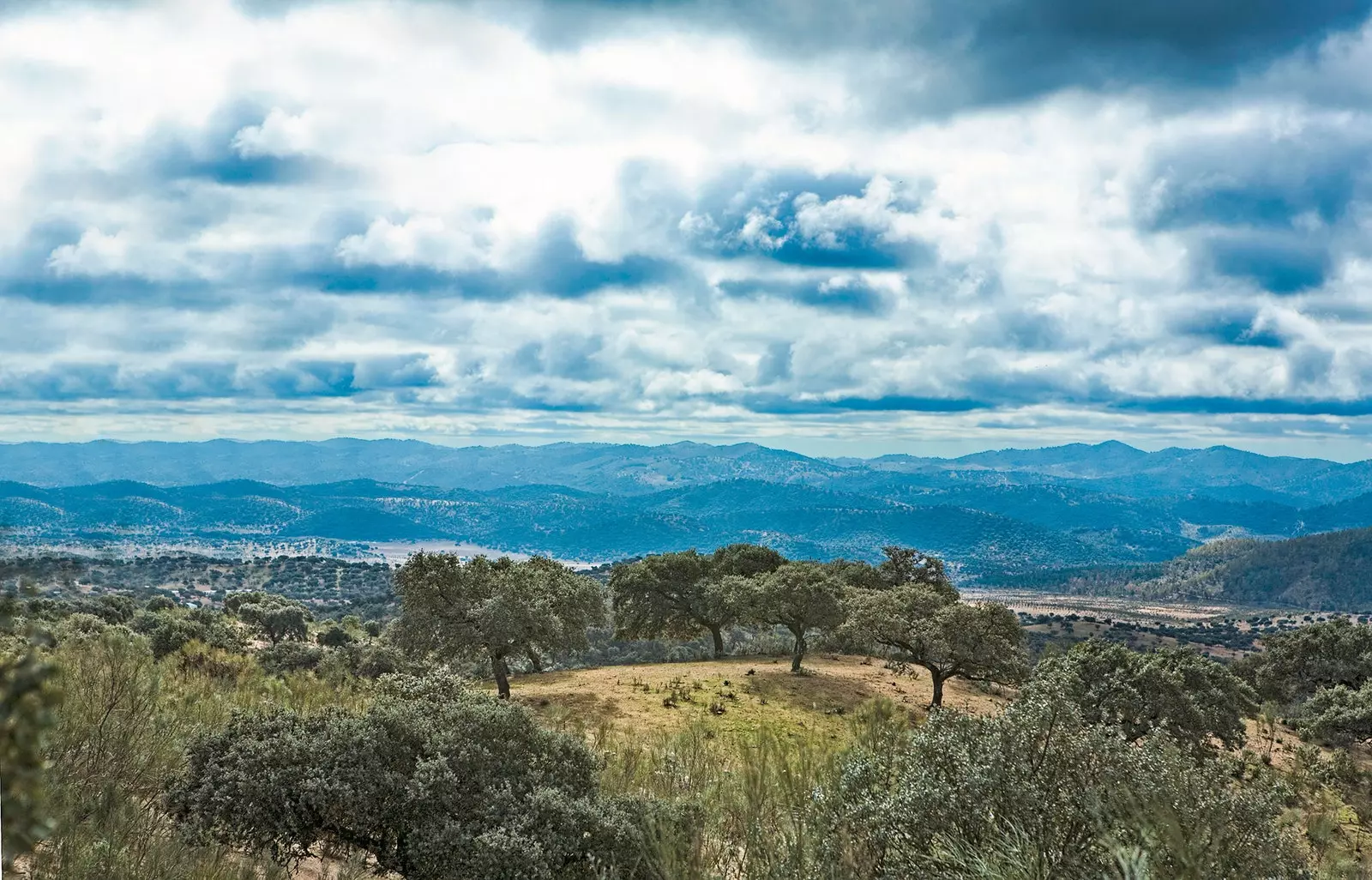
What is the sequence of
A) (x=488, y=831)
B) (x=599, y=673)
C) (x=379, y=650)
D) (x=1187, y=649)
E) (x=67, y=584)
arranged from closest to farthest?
(x=67, y=584), (x=488, y=831), (x=1187, y=649), (x=379, y=650), (x=599, y=673)

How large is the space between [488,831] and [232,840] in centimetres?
389

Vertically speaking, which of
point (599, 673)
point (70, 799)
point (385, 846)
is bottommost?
point (599, 673)

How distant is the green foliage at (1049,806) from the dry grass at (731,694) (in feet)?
54.7

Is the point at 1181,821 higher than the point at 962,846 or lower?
higher

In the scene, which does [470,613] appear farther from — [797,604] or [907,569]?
[907,569]

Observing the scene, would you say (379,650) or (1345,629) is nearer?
(379,650)

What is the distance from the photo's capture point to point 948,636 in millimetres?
36688

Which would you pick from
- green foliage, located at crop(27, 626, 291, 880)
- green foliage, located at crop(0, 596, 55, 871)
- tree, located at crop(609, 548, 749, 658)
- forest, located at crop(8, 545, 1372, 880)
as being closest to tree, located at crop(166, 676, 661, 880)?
forest, located at crop(8, 545, 1372, 880)

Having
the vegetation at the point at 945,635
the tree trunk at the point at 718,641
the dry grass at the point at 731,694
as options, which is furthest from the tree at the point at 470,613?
the tree trunk at the point at 718,641

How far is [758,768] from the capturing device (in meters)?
11.2

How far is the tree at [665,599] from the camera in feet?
190

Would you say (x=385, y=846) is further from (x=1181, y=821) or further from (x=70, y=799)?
(x=1181, y=821)

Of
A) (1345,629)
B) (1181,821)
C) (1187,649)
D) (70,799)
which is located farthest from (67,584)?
(1345,629)

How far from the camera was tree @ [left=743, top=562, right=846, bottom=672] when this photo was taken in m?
45.2
